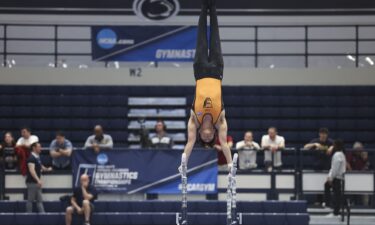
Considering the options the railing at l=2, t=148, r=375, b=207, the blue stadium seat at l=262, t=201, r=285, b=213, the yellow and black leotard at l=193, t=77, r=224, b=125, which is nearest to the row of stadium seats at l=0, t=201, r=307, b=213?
the blue stadium seat at l=262, t=201, r=285, b=213

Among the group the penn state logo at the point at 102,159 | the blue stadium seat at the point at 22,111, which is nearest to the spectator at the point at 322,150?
the penn state logo at the point at 102,159

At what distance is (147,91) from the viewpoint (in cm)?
2152

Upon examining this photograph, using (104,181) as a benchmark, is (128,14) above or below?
above

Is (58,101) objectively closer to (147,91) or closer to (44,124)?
(44,124)

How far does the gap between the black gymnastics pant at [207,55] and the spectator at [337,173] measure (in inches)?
206

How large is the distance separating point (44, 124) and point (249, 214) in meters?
6.39

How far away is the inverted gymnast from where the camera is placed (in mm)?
11719

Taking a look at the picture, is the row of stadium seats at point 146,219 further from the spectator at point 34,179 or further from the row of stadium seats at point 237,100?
the row of stadium seats at point 237,100

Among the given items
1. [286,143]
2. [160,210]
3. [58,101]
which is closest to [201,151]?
[160,210]

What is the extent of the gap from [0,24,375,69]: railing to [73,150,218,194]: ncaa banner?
4740mm

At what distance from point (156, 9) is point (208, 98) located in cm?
994

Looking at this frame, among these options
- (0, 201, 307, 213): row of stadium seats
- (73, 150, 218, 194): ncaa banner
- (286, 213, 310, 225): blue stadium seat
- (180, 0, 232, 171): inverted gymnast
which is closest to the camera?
(180, 0, 232, 171): inverted gymnast

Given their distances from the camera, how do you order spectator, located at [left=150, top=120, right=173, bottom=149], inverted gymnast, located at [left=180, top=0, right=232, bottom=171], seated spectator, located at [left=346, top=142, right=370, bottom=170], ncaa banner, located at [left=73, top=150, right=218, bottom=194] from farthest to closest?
seated spectator, located at [left=346, top=142, right=370, bottom=170], spectator, located at [left=150, top=120, right=173, bottom=149], ncaa banner, located at [left=73, top=150, right=218, bottom=194], inverted gymnast, located at [left=180, top=0, right=232, bottom=171]

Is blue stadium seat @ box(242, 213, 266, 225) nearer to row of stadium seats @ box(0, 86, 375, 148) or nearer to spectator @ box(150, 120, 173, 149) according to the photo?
spectator @ box(150, 120, 173, 149)
